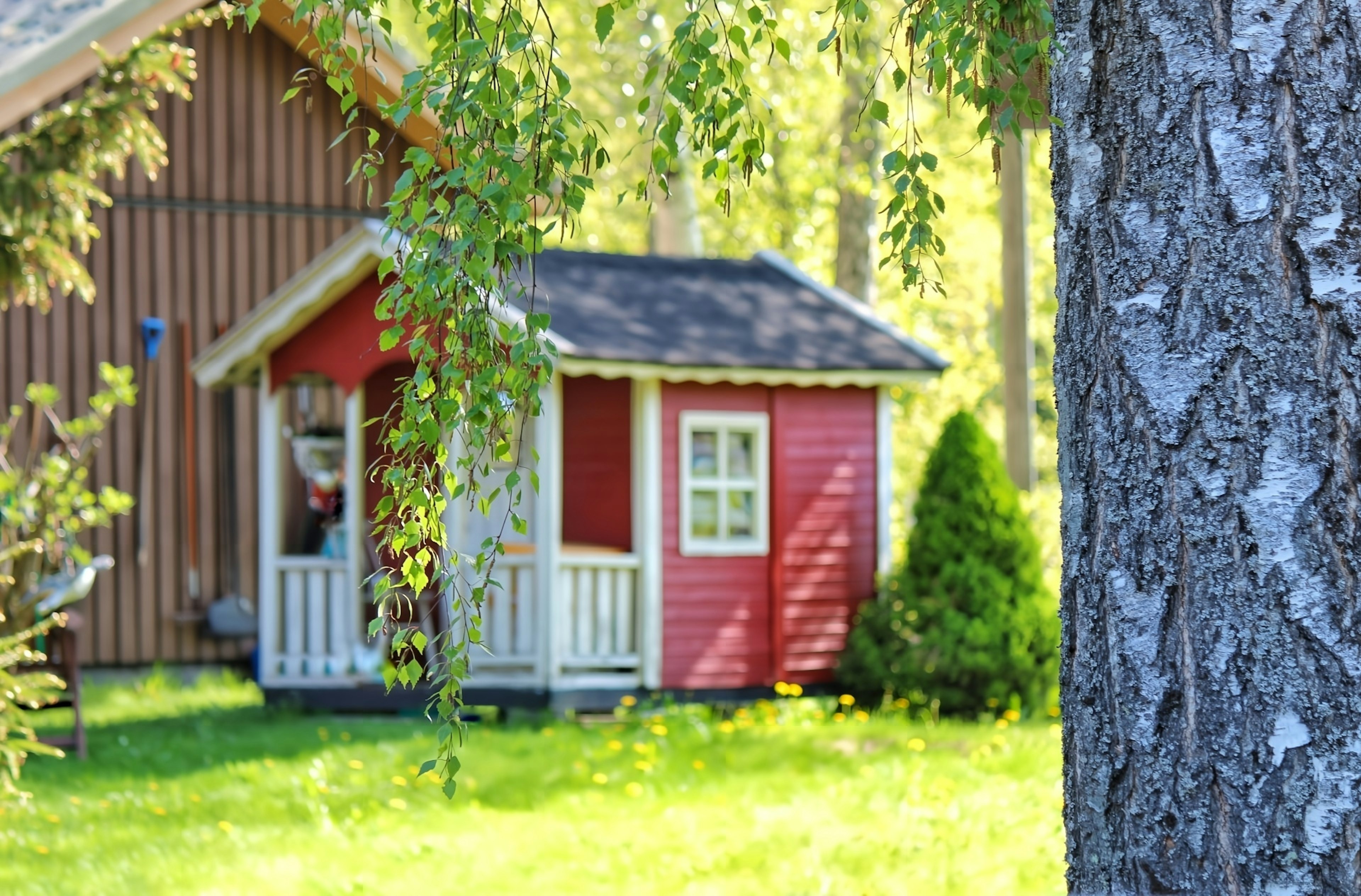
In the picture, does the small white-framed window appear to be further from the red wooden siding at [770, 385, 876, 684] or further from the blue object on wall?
the blue object on wall

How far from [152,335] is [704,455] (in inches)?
209

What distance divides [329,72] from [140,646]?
1130cm

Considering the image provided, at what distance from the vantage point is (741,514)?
12.0 metres

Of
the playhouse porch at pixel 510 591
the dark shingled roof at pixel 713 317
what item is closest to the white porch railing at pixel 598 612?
the playhouse porch at pixel 510 591

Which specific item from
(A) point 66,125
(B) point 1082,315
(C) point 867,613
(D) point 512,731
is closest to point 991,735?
(C) point 867,613

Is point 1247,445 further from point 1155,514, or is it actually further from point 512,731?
point 512,731

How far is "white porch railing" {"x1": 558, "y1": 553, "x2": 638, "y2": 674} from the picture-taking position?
A: 36.8 ft

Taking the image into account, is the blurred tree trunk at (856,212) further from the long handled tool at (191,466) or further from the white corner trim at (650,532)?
the long handled tool at (191,466)

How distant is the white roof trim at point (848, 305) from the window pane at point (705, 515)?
2.09 meters

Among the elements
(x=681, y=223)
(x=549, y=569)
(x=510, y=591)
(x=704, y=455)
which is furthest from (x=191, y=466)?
(x=681, y=223)

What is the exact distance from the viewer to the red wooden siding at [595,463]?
13.1 metres

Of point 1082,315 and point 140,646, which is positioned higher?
point 1082,315

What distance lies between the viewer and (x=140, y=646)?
13.2 metres

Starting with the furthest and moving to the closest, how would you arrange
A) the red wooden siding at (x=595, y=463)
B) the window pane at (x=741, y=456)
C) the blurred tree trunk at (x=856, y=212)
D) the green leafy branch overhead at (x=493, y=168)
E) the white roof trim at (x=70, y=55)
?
the blurred tree trunk at (x=856, y=212) → the red wooden siding at (x=595, y=463) → the white roof trim at (x=70, y=55) → the window pane at (x=741, y=456) → the green leafy branch overhead at (x=493, y=168)
